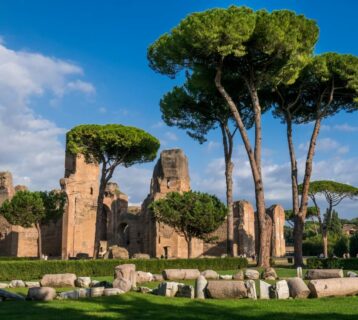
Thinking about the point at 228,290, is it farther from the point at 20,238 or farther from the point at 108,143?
the point at 20,238

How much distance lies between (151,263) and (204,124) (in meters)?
8.81

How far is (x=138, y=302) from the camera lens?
8.34 meters

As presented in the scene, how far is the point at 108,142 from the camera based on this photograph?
85.4ft

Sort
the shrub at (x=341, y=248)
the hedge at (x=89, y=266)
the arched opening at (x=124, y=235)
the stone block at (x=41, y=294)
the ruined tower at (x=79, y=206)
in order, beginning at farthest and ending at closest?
1. the arched opening at (x=124, y=235)
2. the shrub at (x=341, y=248)
3. the ruined tower at (x=79, y=206)
4. the hedge at (x=89, y=266)
5. the stone block at (x=41, y=294)

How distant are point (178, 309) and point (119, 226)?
30562mm

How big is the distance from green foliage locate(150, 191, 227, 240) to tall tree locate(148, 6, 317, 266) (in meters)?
6.49

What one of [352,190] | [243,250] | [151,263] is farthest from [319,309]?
[352,190]

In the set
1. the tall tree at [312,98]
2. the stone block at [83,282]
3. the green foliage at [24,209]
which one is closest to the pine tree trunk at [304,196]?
the tall tree at [312,98]

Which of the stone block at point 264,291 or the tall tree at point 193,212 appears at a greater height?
the tall tree at point 193,212

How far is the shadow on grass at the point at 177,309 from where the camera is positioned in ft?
22.0

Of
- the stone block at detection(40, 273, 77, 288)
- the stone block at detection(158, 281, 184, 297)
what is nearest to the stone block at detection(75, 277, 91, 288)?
the stone block at detection(40, 273, 77, 288)

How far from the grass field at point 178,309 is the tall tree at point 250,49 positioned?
9.00 m

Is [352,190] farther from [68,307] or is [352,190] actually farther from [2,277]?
[68,307]

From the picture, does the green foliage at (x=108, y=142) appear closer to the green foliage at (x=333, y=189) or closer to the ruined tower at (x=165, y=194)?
the ruined tower at (x=165, y=194)
